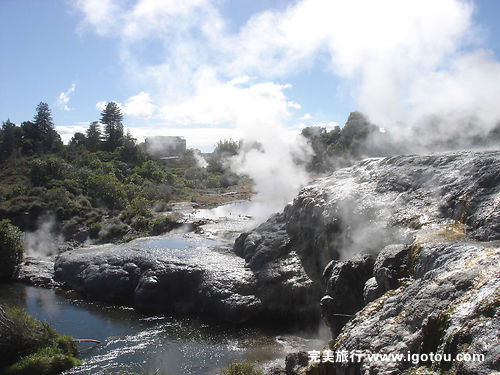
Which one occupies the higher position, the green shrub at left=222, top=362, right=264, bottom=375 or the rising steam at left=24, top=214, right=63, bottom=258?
the rising steam at left=24, top=214, right=63, bottom=258

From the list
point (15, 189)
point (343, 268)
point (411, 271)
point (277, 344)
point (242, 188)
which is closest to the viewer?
point (411, 271)

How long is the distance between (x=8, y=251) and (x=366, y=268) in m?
26.0

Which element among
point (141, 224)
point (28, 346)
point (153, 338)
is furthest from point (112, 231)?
point (28, 346)

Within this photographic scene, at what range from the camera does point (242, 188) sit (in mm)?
80438

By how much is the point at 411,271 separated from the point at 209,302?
42.9ft

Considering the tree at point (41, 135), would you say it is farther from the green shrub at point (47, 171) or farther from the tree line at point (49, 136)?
the green shrub at point (47, 171)

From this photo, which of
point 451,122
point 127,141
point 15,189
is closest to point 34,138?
point 127,141

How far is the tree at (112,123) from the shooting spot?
9364 centimetres

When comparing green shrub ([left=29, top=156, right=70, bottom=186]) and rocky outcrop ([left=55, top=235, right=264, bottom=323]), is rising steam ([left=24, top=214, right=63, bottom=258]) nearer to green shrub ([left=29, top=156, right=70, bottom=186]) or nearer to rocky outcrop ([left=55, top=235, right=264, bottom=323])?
rocky outcrop ([left=55, top=235, right=264, bottom=323])

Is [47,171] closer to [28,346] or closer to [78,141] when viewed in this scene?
[78,141]

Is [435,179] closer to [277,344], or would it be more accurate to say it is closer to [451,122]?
[277,344]

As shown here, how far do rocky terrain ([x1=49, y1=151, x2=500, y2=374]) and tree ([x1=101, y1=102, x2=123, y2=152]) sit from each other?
66586 millimetres

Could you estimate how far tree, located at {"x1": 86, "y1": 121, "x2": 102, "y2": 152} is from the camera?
92.0 metres

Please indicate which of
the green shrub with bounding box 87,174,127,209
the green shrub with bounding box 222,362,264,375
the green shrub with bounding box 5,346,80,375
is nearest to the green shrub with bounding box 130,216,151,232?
the green shrub with bounding box 87,174,127,209
